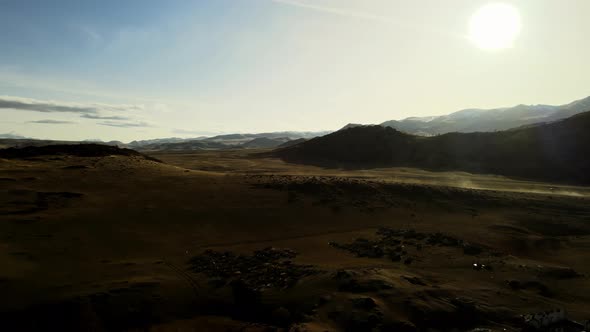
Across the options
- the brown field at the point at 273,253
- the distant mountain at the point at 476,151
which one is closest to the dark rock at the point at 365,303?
the brown field at the point at 273,253

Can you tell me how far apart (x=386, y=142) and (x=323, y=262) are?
49.8m

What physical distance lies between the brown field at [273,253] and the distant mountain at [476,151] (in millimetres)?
22191

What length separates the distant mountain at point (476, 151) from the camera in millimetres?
46812

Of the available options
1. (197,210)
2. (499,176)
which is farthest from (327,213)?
(499,176)

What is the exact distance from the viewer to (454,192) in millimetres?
26672

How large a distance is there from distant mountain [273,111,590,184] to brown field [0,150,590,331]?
72.8 feet

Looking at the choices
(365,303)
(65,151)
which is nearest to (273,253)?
(365,303)

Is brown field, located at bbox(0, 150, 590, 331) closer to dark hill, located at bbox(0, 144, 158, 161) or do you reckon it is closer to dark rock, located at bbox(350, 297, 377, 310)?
dark rock, located at bbox(350, 297, 377, 310)

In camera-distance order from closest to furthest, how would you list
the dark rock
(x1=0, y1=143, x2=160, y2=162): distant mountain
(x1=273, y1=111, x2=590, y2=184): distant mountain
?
the dark rock, (x1=0, y1=143, x2=160, y2=162): distant mountain, (x1=273, y1=111, x2=590, y2=184): distant mountain

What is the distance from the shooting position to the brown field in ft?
32.7

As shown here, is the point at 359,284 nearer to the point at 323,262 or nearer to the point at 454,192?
the point at 323,262

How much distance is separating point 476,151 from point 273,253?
47515 mm

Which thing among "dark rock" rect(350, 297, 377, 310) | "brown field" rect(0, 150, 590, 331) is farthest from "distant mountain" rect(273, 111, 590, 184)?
"dark rock" rect(350, 297, 377, 310)

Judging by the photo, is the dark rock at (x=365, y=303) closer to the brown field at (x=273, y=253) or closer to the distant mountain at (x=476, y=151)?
the brown field at (x=273, y=253)
